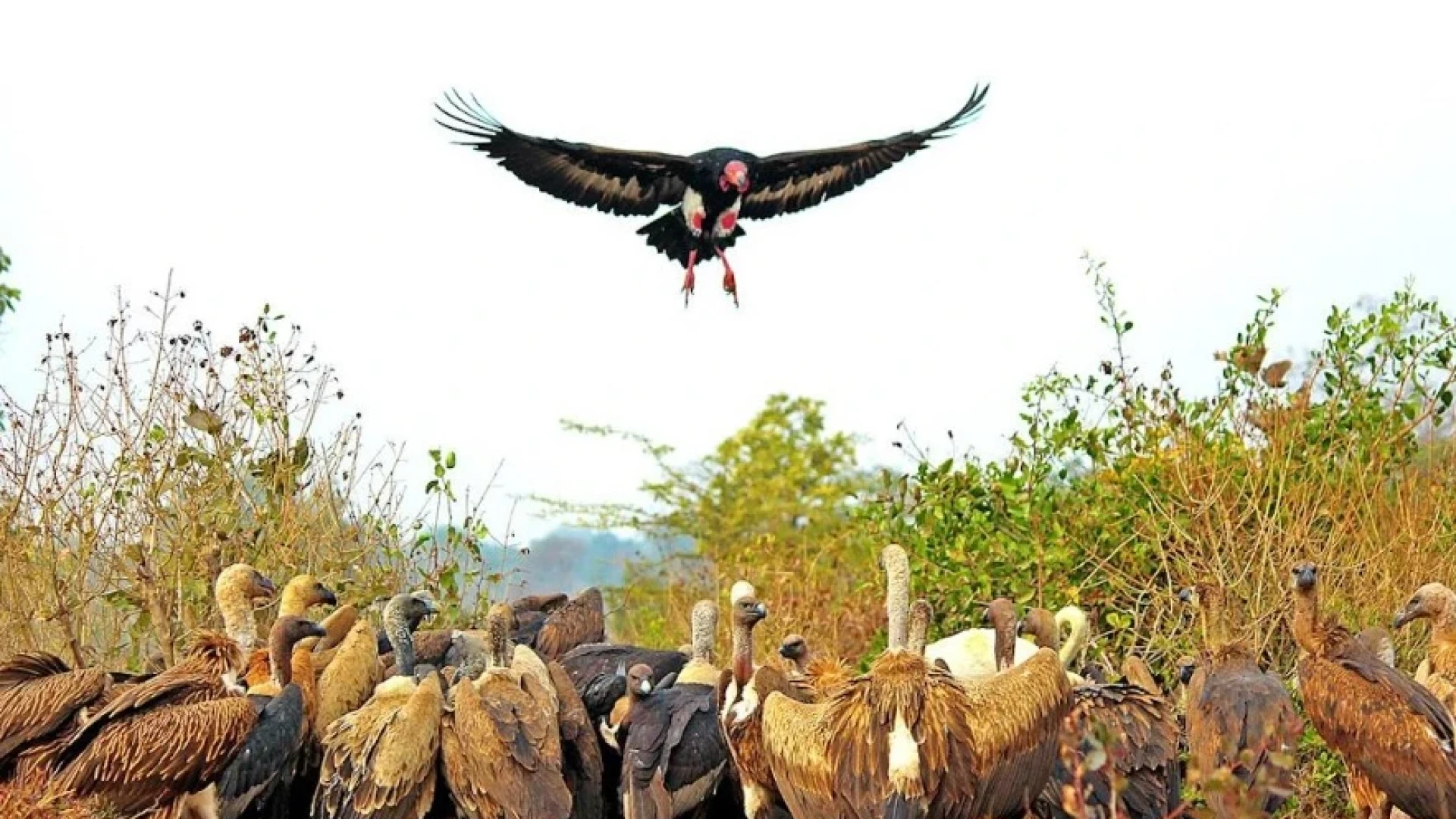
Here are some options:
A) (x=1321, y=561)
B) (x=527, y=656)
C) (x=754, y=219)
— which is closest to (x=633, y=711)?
(x=527, y=656)

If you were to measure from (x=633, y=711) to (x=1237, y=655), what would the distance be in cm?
276

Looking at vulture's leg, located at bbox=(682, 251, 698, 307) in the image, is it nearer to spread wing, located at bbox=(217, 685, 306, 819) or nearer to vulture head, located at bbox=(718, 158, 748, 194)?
vulture head, located at bbox=(718, 158, 748, 194)

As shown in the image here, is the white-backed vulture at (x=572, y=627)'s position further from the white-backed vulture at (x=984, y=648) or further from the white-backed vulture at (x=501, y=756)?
the white-backed vulture at (x=501, y=756)

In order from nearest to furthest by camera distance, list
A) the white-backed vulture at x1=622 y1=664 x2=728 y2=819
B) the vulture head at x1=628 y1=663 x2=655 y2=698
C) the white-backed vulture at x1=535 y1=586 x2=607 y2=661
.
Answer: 1. the white-backed vulture at x1=622 y1=664 x2=728 y2=819
2. the vulture head at x1=628 y1=663 x2=655 y2=698
3. the white-backed vulture at x1=535 y1=586 x2=607 y2=661

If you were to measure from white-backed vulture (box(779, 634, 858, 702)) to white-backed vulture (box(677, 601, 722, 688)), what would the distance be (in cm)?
37

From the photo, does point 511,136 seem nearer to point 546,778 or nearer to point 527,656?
point 527,656

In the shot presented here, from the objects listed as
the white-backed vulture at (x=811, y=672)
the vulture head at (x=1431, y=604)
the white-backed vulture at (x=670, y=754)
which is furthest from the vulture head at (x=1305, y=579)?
the white-backed vulture at (x=670, y=754)

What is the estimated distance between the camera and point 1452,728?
Answer: 8.28 m

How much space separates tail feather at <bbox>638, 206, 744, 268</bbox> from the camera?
40.8ft

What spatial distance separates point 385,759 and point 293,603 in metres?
1.82

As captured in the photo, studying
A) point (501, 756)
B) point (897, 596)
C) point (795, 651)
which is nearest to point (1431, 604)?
point (897, 596)

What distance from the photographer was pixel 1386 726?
8.37 metres

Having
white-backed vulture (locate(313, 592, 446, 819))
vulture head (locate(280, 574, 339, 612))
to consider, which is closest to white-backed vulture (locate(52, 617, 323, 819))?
white-backed vulture (locate(313, 592, 446, 819))

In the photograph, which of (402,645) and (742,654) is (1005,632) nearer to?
(742,654)
